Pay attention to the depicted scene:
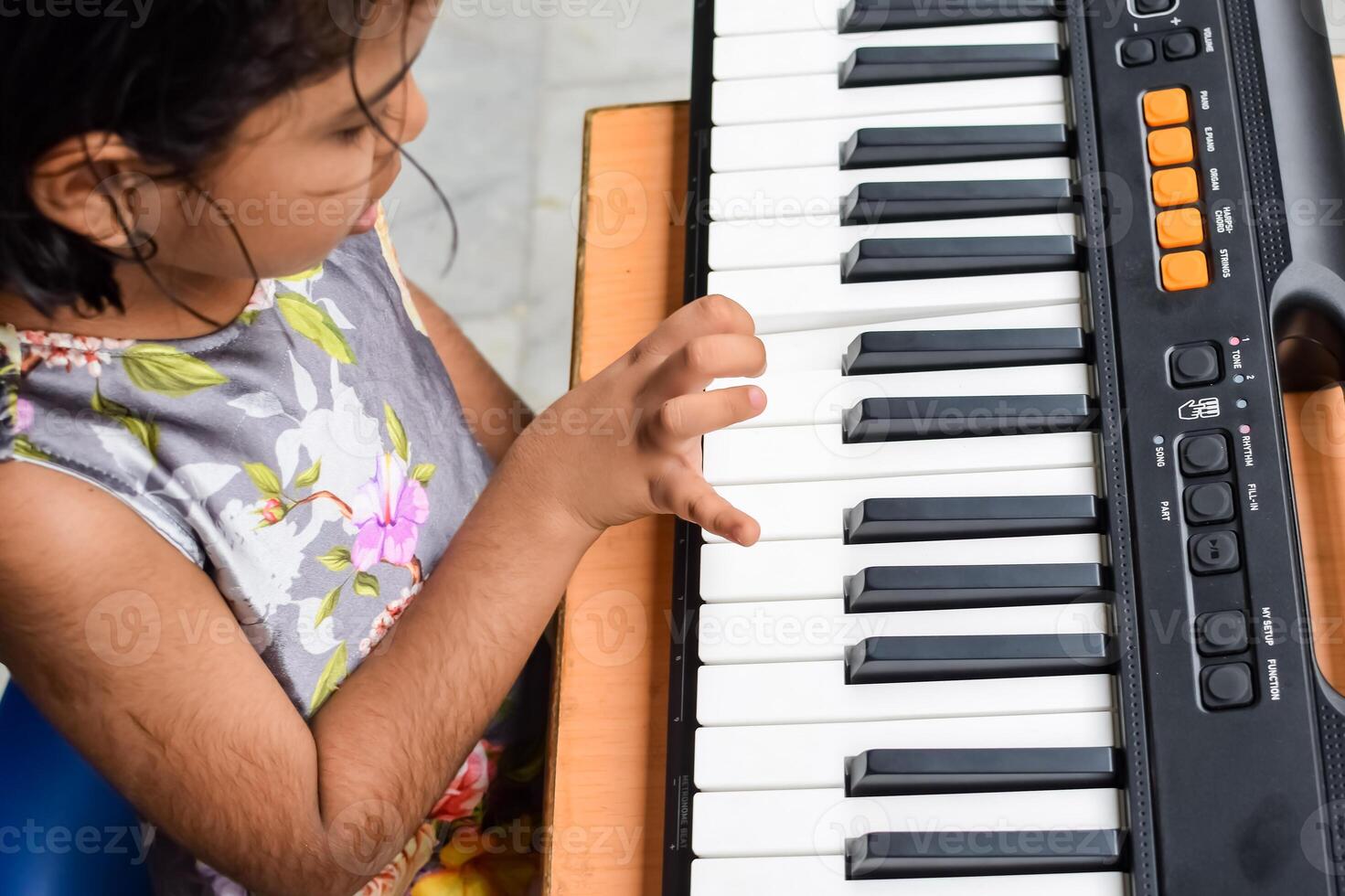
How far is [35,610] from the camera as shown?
0.70m

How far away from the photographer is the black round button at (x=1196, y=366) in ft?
2.46

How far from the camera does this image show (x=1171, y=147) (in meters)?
0.82

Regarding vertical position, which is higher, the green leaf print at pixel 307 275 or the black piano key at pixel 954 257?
the green leaf print at pixel 307 275

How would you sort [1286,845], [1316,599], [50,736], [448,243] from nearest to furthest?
[1286,845] < [1316,599] < [50,736] < [448,243]

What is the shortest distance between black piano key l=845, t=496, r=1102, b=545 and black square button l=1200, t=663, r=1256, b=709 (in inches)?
4.4

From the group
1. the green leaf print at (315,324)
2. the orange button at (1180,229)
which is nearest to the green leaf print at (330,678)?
the green leaf print at (315,324)

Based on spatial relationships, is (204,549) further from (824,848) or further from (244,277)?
(824,848)

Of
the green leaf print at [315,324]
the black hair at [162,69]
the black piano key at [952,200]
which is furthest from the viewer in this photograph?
the green leaf print at [315,324]

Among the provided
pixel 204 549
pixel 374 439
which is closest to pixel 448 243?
pixel 374 439

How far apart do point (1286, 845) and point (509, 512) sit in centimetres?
53

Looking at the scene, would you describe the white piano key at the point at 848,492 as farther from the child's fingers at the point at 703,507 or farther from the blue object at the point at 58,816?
the blue object at the point at 58,816

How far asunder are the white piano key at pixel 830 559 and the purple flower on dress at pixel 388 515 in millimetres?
310

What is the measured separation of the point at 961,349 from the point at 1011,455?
8 centimetres

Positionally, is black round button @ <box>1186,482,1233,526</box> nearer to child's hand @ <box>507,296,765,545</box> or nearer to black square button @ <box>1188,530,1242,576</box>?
black square button @ <box>1188,530,1242,576</box>
